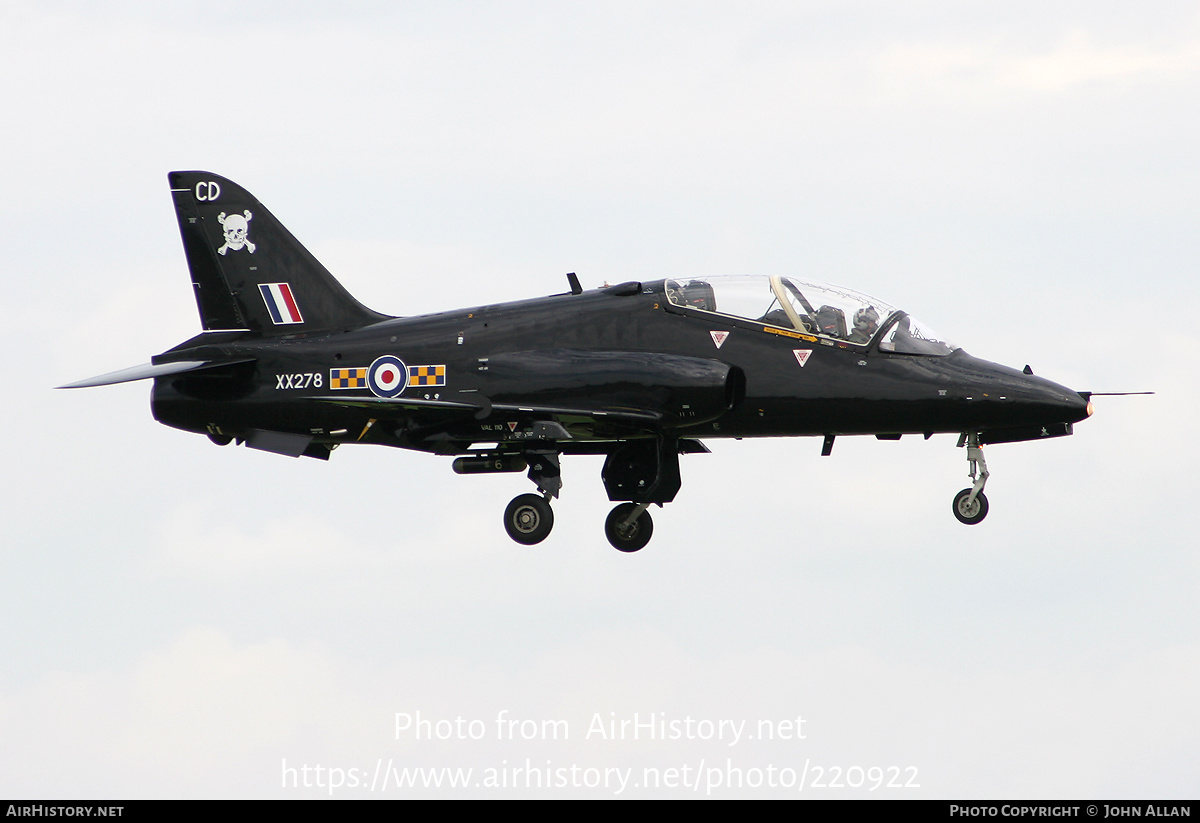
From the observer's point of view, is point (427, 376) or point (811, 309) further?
point (427, 376)

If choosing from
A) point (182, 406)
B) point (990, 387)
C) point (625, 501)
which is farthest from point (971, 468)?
point (182, 406)

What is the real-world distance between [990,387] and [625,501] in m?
5.86

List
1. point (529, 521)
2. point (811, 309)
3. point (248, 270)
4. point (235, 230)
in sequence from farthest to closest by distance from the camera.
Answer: point (235, 230), point (248, 270), point (529, 521), point (811, 309)

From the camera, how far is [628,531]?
26234 millimetres

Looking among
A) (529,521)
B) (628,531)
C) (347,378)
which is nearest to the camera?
(529,521)

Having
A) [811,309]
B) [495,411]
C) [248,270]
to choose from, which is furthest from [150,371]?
[811,309]

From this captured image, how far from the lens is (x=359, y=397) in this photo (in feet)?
82.0

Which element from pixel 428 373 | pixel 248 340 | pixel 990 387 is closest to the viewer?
pixel 990 387

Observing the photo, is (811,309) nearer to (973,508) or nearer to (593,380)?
(593,380)

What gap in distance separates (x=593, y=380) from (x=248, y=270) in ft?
22.2

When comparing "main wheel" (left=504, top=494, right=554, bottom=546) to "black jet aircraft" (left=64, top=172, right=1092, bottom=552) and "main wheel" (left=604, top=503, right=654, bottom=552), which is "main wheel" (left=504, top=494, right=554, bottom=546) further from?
"main wheel" (left=604, top=503, right=654, bottom=552)

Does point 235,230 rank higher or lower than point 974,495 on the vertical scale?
higher

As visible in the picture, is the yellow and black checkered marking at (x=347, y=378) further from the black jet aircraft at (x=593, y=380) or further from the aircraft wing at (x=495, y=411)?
the aircraft wing at (x=495, y=411)

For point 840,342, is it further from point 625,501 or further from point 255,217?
point 255,217
